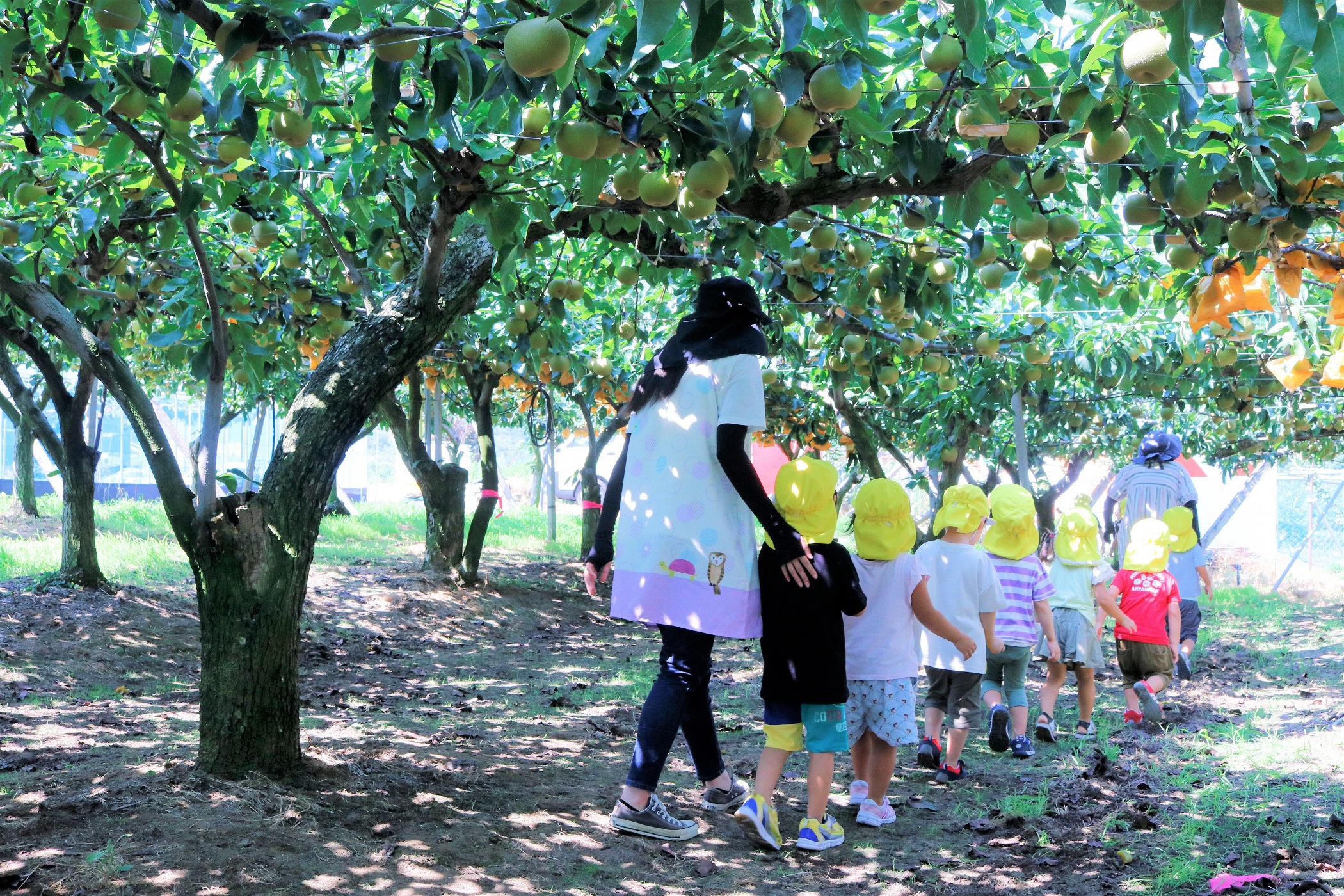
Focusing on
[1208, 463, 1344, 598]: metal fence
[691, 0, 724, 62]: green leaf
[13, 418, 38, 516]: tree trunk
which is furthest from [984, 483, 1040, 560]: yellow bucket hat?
[1208, 463, 1344, 598]: metal fence

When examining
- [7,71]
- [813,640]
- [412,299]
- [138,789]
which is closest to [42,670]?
[138,789]

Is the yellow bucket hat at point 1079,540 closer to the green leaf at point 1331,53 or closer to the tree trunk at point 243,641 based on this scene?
the tree trunk at point 243,641

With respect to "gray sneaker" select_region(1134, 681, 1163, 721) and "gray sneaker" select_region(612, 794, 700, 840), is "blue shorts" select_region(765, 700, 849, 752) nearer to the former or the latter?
"gray sneaker" select_region(612, 794, 700, 840)

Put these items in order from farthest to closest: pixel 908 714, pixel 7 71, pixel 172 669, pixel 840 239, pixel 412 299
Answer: pixel 172 669 < pixel 840 239 < pixel 412 299 < pixel 908 714 < pixel 7 71

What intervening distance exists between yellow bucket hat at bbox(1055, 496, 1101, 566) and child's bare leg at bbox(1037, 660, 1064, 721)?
0.56 metres

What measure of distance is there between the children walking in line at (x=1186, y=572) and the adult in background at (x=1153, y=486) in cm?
9

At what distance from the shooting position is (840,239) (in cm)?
469

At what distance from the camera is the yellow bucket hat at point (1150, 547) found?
5422 mm

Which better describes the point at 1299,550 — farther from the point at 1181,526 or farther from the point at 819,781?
the point at 819,781

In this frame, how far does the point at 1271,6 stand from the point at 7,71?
2655 mm

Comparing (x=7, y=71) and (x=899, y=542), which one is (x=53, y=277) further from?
(x=899, y=542)

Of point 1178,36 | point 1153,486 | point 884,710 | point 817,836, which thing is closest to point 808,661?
point 884,710

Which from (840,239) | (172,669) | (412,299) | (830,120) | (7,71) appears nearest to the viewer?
(7,71)

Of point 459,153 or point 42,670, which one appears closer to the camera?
point 459,153
